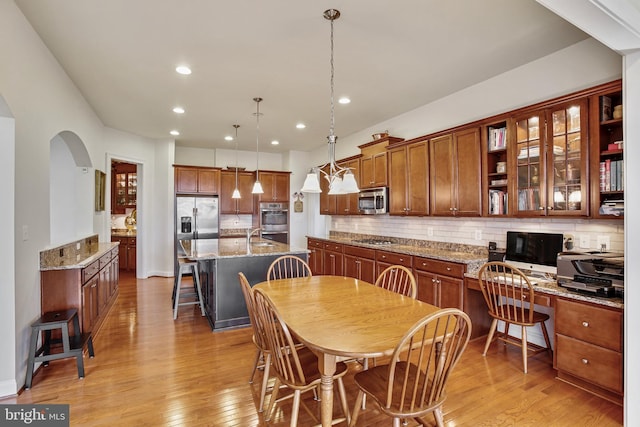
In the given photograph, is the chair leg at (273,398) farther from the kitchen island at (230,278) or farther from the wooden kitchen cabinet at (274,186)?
the wooden kitchen cabinet at (274,186)

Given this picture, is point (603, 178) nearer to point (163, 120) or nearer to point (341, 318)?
point (341, 318)

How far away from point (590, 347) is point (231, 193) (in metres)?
6.44

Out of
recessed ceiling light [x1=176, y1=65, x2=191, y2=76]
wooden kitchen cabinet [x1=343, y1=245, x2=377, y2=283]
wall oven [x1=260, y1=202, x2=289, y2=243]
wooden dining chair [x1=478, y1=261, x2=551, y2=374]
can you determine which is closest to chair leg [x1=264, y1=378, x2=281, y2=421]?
wooden dining chair [x1=478, y1=261, x2=551, y2=374]

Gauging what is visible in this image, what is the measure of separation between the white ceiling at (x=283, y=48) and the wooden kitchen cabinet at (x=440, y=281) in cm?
208

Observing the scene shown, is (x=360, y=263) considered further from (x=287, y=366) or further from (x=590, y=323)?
(x=287, y=366)

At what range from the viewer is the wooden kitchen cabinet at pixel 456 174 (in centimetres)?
362

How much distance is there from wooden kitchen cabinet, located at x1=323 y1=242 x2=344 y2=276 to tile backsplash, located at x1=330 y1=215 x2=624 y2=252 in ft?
2.21

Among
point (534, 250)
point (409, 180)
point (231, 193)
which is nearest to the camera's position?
point (534, 250)

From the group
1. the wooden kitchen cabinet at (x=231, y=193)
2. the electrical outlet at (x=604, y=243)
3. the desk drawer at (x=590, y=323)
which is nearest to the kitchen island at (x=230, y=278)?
the desk drawer at (x=590, y=323)

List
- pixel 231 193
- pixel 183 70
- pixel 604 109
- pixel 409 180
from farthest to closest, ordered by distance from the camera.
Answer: pixel 231 193 → pixel 409 180 → pixel 183 70 → pixel 604 109

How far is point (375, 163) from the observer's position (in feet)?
17.1

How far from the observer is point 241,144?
714 centimetres

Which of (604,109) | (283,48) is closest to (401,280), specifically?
(604,109)

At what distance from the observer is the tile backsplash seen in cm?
281
